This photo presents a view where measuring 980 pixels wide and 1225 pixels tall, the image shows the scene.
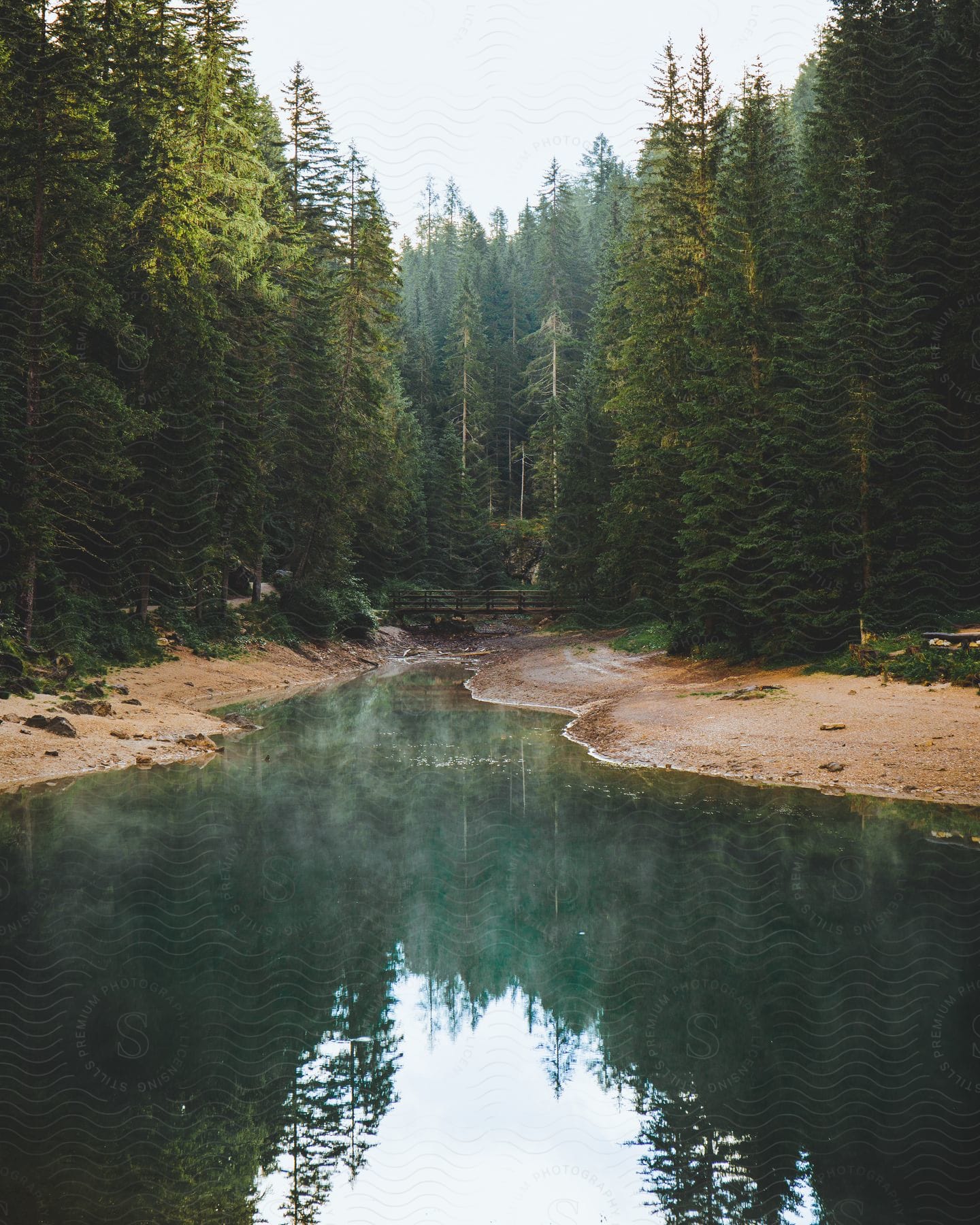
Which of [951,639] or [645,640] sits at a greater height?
[951,639]

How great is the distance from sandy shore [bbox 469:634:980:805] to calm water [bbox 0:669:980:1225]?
1284mm

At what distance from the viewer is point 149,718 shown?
59.2ft

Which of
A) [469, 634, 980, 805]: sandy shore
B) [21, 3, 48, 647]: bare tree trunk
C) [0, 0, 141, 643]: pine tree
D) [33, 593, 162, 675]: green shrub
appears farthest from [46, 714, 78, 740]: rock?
[469, 634, 980, 805]: sandy shore

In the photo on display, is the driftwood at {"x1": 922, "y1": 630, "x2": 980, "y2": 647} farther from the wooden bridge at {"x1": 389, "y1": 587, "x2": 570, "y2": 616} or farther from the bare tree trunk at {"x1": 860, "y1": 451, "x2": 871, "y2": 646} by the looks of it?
the wooden bridge at {"x1": 389, "y1": 587, "x2": 570, "y2": 616}

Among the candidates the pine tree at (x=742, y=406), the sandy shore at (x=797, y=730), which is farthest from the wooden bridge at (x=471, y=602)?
the sandy shore at (x=797, y=730)

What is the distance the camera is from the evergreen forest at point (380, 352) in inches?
785

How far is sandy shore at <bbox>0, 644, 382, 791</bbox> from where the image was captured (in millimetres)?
14094

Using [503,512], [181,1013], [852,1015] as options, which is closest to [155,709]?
[181,1013]

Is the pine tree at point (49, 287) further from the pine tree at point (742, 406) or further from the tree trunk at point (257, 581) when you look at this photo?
the pine tree at point (742, 406)

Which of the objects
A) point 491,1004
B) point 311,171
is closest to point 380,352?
point 311,171

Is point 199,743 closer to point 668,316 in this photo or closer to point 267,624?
point 267,624

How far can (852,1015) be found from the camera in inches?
251

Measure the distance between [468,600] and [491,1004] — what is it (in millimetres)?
43475

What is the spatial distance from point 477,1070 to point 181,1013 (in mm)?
2416
